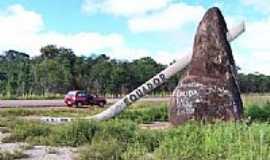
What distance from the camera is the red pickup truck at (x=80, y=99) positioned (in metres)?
43.8

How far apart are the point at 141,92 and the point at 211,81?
668 cm

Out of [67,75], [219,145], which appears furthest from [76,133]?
[67,75]

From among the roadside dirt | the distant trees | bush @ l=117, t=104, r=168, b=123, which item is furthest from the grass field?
the distant trees

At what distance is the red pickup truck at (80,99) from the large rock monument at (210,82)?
82.9 ft

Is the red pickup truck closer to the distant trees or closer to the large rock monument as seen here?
the large rock monument

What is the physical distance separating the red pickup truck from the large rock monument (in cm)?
2528

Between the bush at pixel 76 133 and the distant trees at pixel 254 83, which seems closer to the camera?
the bush at pixel 76 133

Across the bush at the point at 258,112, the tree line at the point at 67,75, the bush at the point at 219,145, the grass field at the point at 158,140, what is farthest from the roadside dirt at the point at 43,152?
the tree line at the point at 67,75

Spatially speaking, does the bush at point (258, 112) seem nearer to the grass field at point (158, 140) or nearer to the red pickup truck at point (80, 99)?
the grass field at point (158, 140)

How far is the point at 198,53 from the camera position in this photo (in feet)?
62.8

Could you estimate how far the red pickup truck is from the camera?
43.8 metres

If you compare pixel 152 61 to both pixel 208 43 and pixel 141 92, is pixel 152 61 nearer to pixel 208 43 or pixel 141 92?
pixel 141 92

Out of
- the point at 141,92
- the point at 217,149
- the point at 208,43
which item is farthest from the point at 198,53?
the point at 217,149

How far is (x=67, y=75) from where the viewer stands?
63062 mm
